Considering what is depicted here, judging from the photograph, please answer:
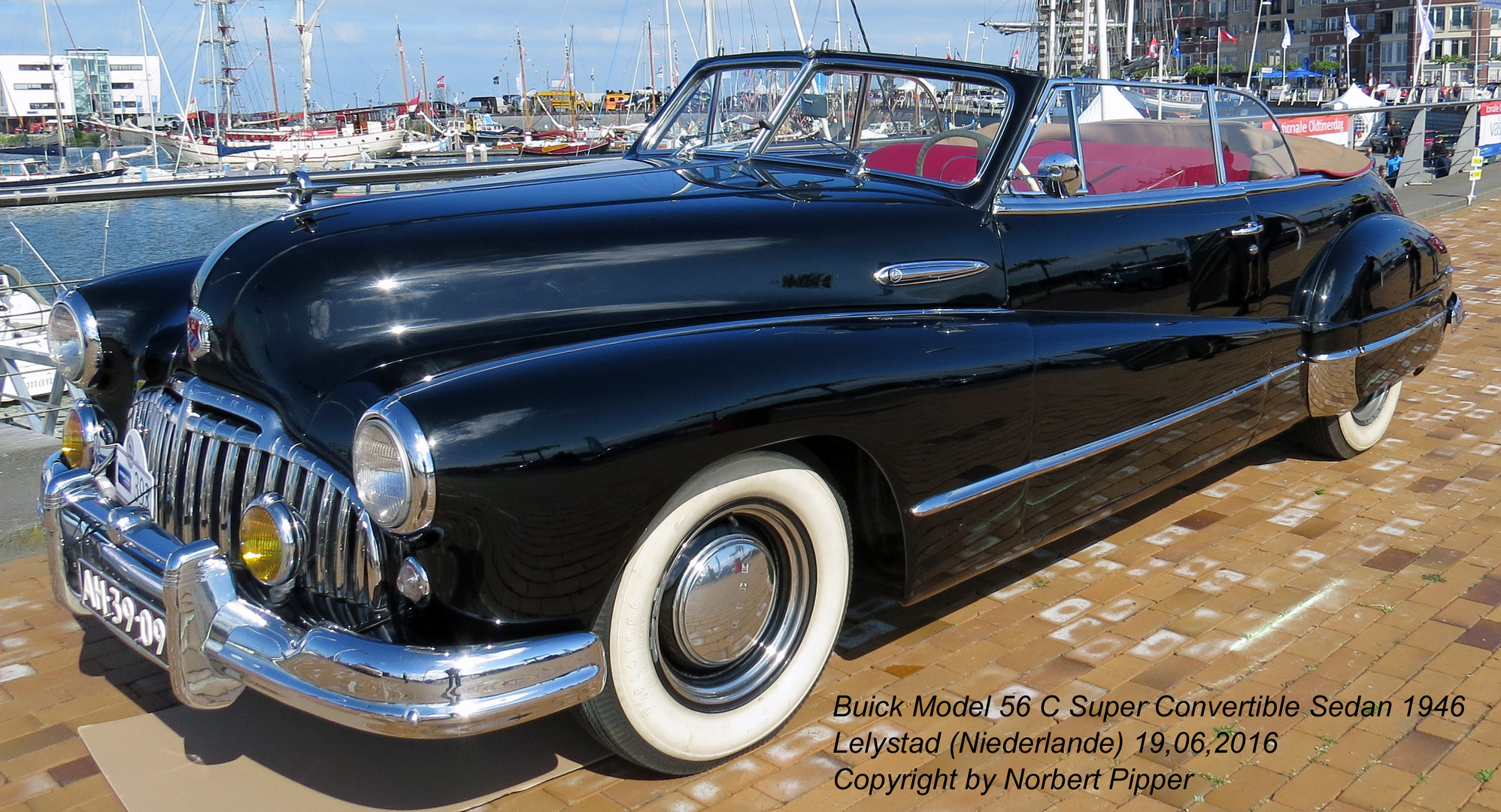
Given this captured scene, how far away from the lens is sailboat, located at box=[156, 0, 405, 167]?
29938mm

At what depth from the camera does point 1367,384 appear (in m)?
4.13

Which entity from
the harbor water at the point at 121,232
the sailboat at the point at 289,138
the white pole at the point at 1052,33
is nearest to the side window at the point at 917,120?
the white pole at the point at 1052,33

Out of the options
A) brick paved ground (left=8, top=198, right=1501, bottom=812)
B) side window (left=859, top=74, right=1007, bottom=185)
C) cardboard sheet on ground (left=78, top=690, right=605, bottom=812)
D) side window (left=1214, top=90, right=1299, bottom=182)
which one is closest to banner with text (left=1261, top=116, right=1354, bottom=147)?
side window (left=1214, top=90, right=1299, bottom=182)

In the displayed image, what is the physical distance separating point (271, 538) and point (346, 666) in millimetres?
363

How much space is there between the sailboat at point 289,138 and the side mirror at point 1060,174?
27.6 meters

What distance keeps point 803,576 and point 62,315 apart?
2.11m

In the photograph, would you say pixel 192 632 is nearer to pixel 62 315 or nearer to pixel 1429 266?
pixel 62 315

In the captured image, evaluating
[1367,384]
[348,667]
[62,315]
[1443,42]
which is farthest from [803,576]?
[1443,42]

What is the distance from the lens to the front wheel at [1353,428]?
14.4 feet

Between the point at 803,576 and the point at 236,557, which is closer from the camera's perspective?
the point at 236,557

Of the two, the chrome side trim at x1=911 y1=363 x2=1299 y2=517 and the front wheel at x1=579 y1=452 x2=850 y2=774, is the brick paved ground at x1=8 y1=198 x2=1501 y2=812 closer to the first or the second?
the front wheel at x1=579 y1=452 x2=850 y2=774

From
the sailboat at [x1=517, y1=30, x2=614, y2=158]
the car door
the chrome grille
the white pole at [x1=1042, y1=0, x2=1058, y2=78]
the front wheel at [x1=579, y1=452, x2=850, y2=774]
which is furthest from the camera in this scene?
the sailboat at [x1=517, y1=30, x2=614, y2=158]

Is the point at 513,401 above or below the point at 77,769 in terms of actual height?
above

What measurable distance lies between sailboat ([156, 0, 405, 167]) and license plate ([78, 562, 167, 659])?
27.7m
